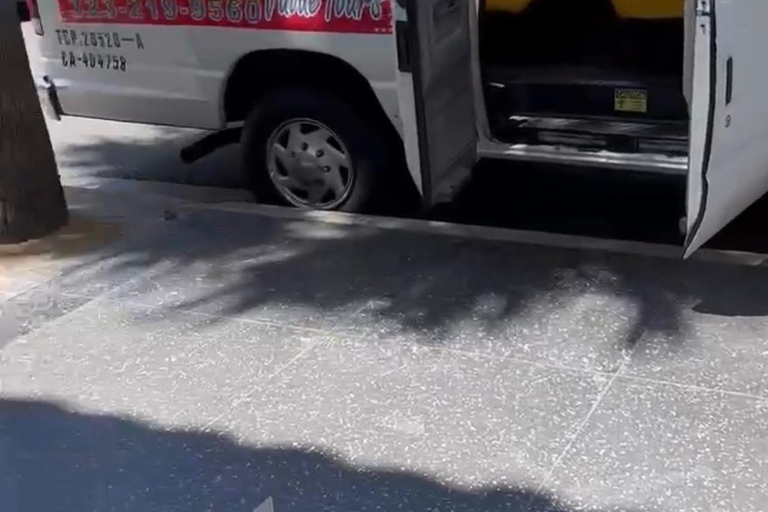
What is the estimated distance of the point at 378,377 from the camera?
4945 mm

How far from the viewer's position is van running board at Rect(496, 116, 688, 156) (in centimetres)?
614

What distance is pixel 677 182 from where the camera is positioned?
6746 mm

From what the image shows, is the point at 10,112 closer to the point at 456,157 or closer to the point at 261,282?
the point at 261,282

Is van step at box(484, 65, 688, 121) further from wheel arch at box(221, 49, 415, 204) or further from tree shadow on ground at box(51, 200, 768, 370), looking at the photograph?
tree shadow on ground at box(51, 200, 768, 370)

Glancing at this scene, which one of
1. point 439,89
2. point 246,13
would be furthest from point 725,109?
point 246,13

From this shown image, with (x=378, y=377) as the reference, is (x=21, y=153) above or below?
above

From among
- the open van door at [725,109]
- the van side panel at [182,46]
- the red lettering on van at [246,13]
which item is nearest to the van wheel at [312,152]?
the van side panel at [182,46]

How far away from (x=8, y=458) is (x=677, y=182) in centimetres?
Answer: 395

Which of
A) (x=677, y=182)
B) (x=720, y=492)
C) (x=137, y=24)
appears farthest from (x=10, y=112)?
(x=720, y=492)

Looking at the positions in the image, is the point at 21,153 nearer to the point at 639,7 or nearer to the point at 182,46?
the point at 182,46

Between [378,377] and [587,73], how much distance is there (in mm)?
2956

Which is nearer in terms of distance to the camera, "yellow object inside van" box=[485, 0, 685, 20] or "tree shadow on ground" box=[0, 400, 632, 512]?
"tree shadow on ground" box=[0, 400, 632, 512]

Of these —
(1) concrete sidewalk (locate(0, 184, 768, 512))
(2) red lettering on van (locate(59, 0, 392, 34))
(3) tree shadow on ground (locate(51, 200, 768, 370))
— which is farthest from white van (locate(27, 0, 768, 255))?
(1) concrete sidewalk (locate(0, 184, 768, 512))

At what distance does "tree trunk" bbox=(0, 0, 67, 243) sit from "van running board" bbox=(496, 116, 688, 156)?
99.3 inches
